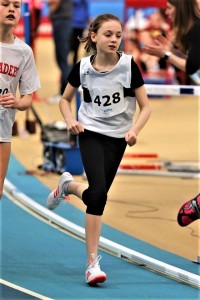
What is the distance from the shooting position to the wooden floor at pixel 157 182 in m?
10.0

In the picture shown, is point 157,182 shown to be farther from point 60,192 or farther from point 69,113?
point 69,113

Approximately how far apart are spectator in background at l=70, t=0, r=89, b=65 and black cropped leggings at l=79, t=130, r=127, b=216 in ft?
38.7

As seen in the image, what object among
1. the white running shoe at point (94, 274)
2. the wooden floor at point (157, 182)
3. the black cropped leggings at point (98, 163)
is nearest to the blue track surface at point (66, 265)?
the white running shoe at point (94, 274)

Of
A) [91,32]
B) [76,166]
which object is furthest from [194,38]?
[76,166]

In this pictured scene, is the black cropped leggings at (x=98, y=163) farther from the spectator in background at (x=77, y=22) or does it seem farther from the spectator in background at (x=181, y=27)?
the spectator in background at (x=77, y=22)

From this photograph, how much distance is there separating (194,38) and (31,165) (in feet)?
17.1

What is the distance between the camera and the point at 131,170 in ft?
43.9

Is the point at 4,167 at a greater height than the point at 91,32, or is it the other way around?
the point at 91,32

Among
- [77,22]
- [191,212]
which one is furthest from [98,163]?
Result: [77,22]

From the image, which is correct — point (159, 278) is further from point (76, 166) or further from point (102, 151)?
point (76, 166)

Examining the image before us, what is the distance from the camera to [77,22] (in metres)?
20.2

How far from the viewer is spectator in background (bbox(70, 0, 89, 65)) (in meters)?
20.2

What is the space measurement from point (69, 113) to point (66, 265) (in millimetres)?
1267

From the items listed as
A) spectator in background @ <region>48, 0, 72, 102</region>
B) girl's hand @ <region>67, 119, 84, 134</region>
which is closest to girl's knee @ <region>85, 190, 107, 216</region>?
girl's hand @ <region>67, 119, 84, 134</region>
